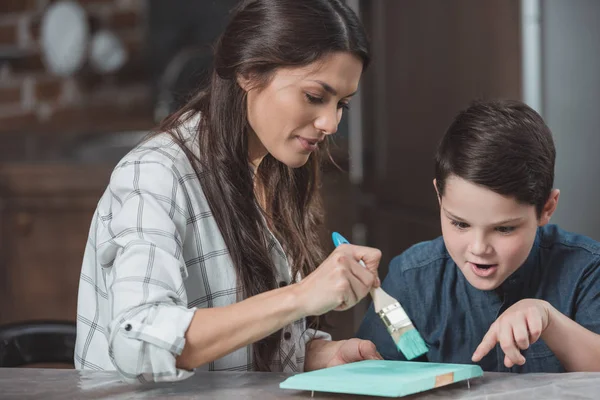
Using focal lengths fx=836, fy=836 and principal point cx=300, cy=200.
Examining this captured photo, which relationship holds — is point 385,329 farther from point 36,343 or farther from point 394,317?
point 36,343

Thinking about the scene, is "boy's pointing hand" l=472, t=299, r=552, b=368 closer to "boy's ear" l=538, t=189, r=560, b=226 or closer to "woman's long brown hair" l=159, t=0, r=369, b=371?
"boy's ear" l=538, t=189, r=560, b=226

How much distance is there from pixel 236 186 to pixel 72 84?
3065mm

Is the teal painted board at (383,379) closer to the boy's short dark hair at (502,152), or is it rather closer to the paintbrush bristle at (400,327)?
the paintbrush bristle at (400,327)

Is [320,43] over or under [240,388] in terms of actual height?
over

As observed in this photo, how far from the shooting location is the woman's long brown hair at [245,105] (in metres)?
1.34

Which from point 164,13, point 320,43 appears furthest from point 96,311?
point 164,13

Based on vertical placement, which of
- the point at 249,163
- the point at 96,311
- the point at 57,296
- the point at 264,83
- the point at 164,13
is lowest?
the point at 57,296

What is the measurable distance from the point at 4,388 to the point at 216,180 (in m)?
0.46

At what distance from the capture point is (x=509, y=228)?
1.32m

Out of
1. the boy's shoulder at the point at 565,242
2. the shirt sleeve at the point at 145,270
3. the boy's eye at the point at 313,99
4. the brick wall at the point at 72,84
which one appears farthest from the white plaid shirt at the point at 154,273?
the brick wall at the point at 72,84

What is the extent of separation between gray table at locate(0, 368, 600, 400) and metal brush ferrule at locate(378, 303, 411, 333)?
4.4 inches

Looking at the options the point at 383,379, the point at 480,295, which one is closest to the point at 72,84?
the point at 480,295

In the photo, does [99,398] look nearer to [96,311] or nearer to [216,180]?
[96,311]

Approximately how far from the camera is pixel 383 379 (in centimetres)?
103
